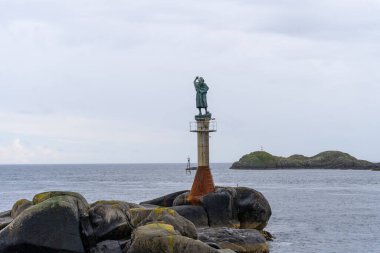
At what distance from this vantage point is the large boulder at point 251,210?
32719mm

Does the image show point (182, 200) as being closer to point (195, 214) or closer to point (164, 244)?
point (195, 214)

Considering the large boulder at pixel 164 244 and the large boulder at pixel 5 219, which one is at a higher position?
the large boulder at pixel 5 219

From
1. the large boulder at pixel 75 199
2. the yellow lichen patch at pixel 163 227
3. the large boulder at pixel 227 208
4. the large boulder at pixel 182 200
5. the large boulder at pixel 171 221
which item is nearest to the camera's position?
the yellow lichen patch at pixel 163 227

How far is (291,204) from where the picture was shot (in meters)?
59.0

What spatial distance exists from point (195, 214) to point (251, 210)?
11.8ft

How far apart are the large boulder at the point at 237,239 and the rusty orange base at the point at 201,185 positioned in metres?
6.84

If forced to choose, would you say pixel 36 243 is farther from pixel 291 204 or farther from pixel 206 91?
pixel 291 204

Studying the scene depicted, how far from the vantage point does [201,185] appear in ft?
111

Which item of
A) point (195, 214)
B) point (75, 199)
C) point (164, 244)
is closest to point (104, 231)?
point (75, 199)

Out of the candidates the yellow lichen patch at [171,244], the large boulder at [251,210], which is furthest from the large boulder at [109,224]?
the large boulder at [251,210]

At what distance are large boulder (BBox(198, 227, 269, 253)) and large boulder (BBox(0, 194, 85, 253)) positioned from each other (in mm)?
5290

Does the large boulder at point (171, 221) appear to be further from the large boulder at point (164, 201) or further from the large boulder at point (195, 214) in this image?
the large boulder at point (164, 201)

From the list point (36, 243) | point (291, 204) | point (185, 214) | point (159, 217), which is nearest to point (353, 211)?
point (291, 204)

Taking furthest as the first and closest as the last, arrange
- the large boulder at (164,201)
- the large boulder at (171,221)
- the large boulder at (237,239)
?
the large boulder at (164,201) → the large boulder at (237,239) → the large boulder at (171,221)
